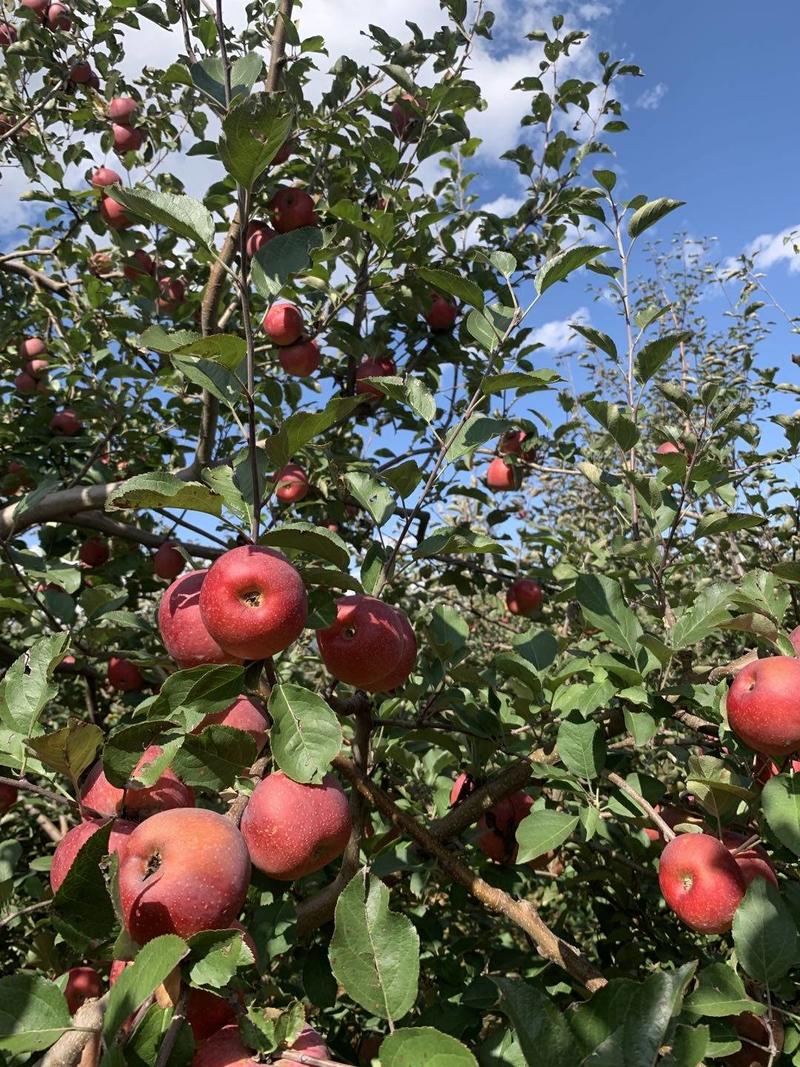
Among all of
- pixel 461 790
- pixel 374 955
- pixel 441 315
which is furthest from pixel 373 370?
pixel 374 955

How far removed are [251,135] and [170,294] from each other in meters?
2.57

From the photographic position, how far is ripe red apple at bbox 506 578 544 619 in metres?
3.37

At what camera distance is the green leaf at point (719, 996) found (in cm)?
100

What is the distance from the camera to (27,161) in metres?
3.50

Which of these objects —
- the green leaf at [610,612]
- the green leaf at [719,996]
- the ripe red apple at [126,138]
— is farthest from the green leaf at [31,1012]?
the ripe red apple at [126,138]

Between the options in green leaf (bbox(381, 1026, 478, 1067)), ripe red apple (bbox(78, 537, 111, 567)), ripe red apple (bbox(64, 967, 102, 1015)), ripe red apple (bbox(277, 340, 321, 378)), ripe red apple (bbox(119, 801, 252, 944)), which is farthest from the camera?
ripe red apple (bbox(78, 537, 111, 567))

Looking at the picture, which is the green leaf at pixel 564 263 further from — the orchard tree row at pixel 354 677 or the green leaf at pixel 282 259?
the green leaf at pixel 282 259

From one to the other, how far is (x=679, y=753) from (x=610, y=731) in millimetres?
267

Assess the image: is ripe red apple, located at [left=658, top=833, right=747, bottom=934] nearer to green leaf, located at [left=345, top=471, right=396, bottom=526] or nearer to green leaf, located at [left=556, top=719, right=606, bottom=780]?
green leaf, located at [left=556, top=719, right=606, bottom=780]

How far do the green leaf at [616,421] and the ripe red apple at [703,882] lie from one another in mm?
1052

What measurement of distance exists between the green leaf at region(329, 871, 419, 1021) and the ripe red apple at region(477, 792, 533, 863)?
1201mm

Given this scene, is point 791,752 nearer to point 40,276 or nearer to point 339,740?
point 339,740

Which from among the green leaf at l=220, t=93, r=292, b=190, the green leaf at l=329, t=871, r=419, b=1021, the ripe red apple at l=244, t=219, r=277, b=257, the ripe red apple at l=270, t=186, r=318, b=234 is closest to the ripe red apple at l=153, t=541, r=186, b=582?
the ripe red apple at l=244, t=219, r=277, b=257

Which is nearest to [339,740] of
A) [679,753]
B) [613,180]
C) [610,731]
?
[610,731]
